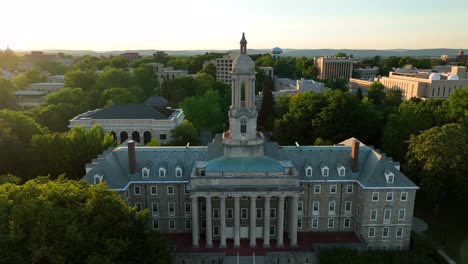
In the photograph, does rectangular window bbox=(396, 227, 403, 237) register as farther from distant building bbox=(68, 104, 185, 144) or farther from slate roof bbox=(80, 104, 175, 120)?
slate roof bbox=(80, 104, 175, 120)

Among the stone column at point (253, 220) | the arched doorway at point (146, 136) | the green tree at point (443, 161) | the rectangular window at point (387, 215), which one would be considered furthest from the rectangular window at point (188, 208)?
the arched doorway at point (146, 136)

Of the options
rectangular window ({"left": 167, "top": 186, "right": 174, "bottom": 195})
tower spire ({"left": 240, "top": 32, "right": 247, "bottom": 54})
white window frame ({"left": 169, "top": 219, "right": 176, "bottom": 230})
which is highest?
tower spire ({"left": 240, "top": 32, "right": 247, "bottom": 54})

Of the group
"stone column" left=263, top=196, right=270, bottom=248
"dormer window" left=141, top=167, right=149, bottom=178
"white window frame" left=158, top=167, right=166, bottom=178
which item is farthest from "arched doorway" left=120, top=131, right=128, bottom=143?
"stone column" left=263, top=196, right=270, bottom=248

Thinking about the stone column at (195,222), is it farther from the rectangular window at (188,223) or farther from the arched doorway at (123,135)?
the arched doorway at (123,135)

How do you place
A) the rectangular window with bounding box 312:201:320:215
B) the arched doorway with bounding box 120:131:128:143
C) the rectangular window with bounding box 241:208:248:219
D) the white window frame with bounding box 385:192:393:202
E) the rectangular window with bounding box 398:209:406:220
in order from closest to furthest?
the white window frame with bounding box 385:192:393:202
the rectangular window with bounding box 398:209:406:220
the rectangular window with bounding box 241:208:248:219
the rectangular window with bounding box 312:201:320:215
the arched doorway with bounding box 120:131:128:143

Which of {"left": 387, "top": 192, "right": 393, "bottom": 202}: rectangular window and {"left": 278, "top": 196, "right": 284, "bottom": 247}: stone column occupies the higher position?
{"left": 387, "top": 192, "right": 393, "bottom": 202}: rectangular window

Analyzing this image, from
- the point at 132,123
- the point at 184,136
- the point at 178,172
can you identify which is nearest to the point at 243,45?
the point at 178,172

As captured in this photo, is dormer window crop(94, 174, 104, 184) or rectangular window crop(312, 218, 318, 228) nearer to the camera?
dormer window crop(94, 174, 104, 184)
